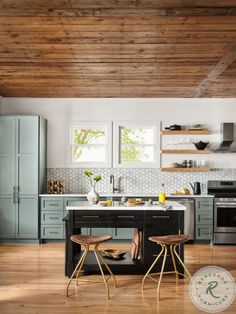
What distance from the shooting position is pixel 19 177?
24.2 ft

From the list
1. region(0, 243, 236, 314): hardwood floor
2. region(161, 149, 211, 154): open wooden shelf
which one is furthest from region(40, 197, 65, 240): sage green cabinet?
region(161, 149, 211, 154): open wooden shelf

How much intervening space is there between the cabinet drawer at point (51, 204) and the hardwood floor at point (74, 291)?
3.96ft

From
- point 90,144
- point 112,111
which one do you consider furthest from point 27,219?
point 112,111

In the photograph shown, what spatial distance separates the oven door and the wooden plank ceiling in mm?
2097

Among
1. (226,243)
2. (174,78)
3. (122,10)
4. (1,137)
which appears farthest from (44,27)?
(226,243)

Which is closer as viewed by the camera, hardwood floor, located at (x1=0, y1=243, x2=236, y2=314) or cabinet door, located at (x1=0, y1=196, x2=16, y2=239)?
hardwood floor, located at (x1=0, y1=243, x2=236, y2=314)

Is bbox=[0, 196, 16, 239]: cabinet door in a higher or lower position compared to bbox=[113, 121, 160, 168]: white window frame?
lower

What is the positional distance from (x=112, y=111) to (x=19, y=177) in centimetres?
220

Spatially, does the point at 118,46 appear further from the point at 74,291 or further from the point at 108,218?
the point at 74,291

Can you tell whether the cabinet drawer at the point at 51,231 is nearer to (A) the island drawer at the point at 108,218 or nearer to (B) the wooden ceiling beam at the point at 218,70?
(A) the island drawer at the point at 108,218

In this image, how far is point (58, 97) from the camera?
8.07 metres

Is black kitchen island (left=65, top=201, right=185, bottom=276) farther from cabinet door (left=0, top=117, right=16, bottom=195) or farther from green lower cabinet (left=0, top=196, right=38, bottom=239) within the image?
cabinet door (left=0, top=117, right=16, bottom=195)

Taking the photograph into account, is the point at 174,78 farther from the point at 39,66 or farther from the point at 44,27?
the point at 44,27

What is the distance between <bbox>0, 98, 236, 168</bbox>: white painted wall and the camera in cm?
807
